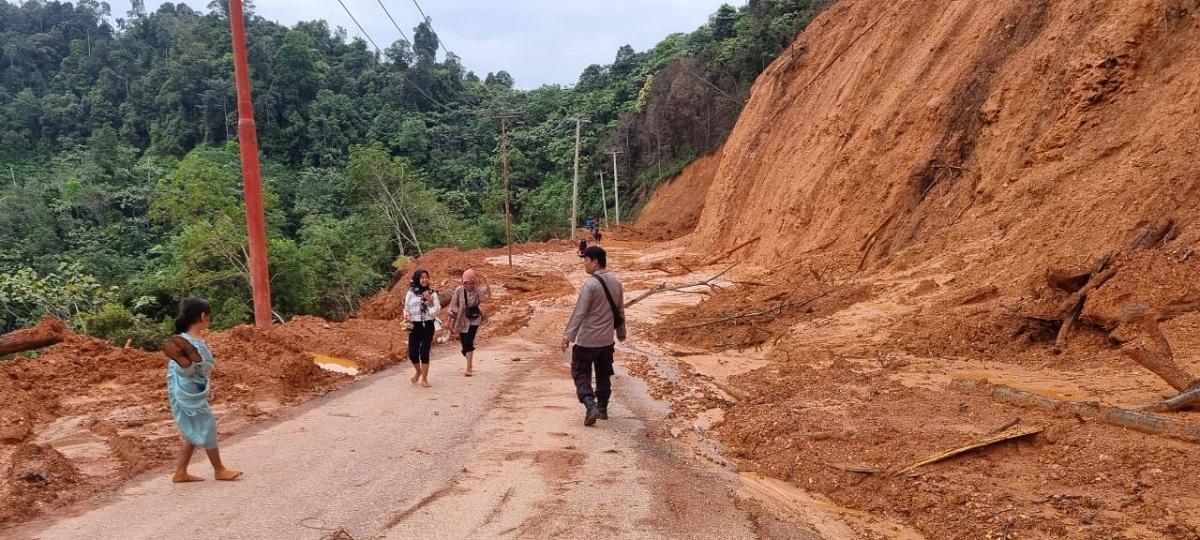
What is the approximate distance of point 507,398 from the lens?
735 cm

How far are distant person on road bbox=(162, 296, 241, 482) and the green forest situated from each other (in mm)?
14190

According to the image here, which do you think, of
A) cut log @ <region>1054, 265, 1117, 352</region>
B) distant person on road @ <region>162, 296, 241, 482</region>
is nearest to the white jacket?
distant person on road @ <region>162, 296, 241, 482</region>

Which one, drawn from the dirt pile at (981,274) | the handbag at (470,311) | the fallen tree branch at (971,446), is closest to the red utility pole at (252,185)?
the handbag at (470,311)

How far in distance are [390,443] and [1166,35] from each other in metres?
12.6

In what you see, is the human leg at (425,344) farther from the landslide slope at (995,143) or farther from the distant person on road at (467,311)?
the landslide slope at (995,143)

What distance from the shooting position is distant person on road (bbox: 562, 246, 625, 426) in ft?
20.0

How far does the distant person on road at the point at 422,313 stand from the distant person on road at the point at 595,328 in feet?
8.20

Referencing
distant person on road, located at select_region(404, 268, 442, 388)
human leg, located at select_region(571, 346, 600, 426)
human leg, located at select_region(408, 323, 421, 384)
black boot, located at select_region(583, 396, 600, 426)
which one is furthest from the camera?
human leg, located at select_region(408, 323, 421, 384)

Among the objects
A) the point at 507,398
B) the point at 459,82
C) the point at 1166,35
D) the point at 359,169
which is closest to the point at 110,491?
the point at 507,398

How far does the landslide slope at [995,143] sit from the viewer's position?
8.93 m

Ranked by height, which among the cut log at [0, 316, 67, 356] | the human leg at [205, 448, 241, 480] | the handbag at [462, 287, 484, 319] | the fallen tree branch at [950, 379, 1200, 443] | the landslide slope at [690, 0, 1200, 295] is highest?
the landslide slope at [690, 0, 1200, 295]

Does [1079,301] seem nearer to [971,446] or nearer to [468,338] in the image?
[971,446]

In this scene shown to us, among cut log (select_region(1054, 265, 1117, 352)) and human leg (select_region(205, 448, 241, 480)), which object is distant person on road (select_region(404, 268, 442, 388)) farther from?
cut log (select_region(1054, 265, 1117, 352))

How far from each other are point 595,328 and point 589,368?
39 cm
